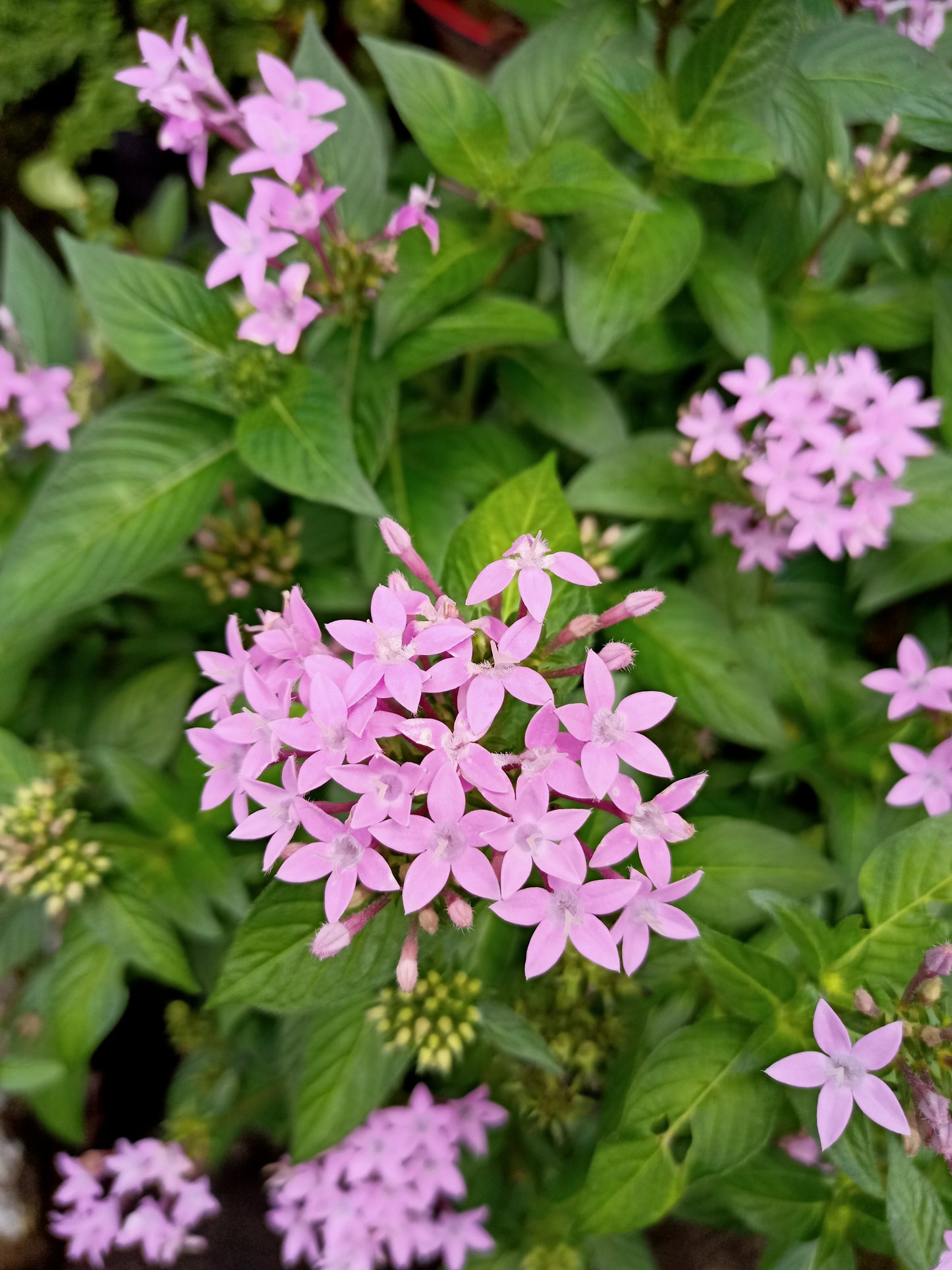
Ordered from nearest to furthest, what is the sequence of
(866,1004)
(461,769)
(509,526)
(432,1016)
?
(461,769) → (866,1004) → (509,526) → (432,1016)

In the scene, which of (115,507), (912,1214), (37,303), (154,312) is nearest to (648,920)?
(912,1214)

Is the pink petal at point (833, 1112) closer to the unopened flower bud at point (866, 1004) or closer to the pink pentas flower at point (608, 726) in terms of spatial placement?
the unopened flower bud at point (866, 1004)

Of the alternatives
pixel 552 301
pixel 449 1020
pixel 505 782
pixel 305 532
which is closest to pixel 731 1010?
pixel 449 1020

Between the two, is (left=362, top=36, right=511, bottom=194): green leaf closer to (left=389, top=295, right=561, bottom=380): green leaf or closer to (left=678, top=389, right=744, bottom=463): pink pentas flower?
(left=389, top=295, right=561, bottom=380): green leaf

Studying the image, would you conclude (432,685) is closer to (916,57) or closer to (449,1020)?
(449,1020)

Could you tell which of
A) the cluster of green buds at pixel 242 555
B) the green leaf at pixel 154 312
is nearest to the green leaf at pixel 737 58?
the green leaf at pixel 154 312

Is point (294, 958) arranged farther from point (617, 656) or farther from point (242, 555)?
point (242, 555)
